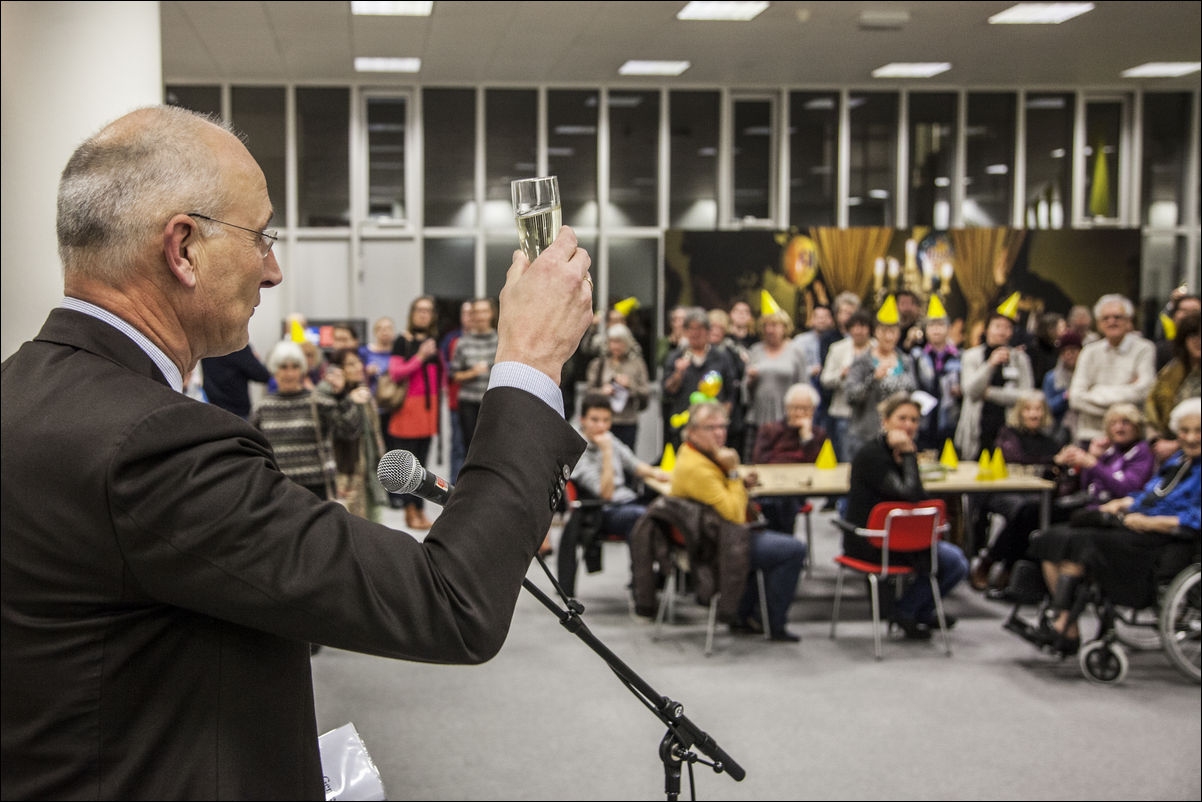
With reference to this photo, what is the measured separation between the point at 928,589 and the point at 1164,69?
28.8ft

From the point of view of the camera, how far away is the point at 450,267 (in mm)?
12758

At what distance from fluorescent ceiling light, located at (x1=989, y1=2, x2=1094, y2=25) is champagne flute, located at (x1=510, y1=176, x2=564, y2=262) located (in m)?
9.60

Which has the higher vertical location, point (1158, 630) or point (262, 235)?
point (262, 235)

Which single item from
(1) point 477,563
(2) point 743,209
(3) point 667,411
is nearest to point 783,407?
(3) point 667,411

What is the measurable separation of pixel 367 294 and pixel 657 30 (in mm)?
4338

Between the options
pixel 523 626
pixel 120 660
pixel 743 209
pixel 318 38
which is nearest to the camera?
pixel 120 660

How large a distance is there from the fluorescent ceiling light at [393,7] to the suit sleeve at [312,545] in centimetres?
904

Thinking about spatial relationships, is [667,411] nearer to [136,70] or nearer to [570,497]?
[570,497]

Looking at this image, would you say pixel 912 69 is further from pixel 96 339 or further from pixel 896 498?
pixel 96 339

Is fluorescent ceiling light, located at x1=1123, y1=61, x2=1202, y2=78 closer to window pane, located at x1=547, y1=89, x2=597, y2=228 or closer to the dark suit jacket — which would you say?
window pane, located at x1=547, y1=89, x2=597, y2=228

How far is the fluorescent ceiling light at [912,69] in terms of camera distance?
1197 cm

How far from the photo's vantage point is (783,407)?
29.7 ft

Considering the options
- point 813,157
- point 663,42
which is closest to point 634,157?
point 813,157

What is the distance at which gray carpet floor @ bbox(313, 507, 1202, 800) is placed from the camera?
4.13 metres
